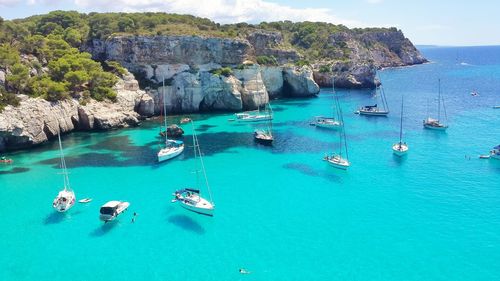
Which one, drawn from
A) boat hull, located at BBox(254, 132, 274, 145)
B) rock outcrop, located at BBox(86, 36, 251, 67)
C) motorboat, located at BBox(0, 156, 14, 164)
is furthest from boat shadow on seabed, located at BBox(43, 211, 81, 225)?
rock outcrop, located at BBox(86, 36, 251, 67)

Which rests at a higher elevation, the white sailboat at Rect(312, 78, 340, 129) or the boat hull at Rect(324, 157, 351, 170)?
the white sailboat at Rect(312, 78, 340, 129)

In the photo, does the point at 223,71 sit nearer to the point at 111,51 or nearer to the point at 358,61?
the point at 111,51

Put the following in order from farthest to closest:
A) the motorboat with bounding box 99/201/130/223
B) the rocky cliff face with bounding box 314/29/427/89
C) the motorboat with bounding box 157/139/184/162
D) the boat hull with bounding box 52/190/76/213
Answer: the rocky cliff face with bounding box 314/29/427/89 → the motorboat with bounding box 157/139/184/162 → the boat hull with bounding box 52/190/76/213 → the motorboat with bounding box 99/201/130/223

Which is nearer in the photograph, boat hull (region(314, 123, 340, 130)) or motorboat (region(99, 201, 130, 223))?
motorboat (region(99, 201, 130, 223))

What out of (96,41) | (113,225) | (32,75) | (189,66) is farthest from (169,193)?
(96,41)

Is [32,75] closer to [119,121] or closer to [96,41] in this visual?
[119,121]

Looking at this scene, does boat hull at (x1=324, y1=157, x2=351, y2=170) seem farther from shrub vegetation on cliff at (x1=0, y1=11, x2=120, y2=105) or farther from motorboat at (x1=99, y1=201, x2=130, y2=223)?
shrub vegetation on cliff at (x1=0, y1=11, x2=120, y2=105)
